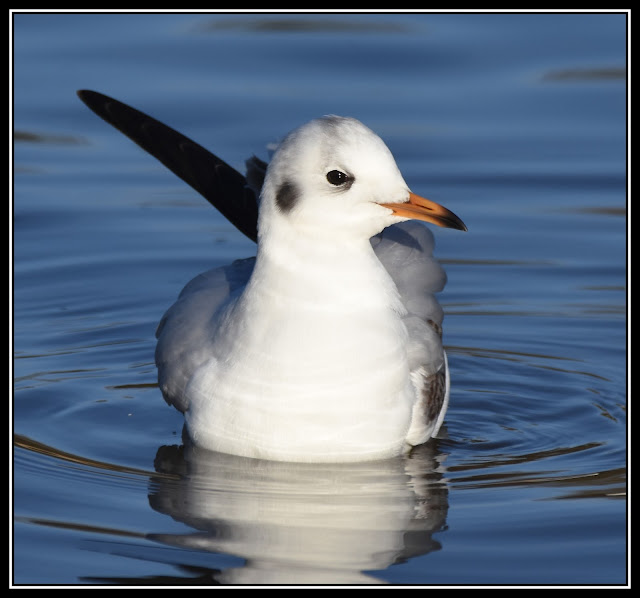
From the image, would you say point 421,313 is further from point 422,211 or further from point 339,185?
point 339,185

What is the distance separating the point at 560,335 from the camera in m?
9.15

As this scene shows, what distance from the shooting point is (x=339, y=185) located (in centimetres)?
660

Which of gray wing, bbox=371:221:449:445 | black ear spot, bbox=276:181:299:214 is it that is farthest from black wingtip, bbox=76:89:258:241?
black ear spot, bbox=276:181:299:214

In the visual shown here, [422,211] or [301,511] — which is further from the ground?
[422,211]

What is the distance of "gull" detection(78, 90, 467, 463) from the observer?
6.61m

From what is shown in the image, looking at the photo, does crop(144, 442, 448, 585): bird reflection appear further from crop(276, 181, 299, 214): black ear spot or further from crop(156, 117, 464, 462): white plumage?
crop(276, 181, 299, 214): black ear spot

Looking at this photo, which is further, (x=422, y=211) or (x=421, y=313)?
(x=421, y=313)

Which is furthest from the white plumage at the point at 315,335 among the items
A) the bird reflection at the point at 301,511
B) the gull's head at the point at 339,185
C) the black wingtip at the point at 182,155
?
the black wingtip at the point at 182,155

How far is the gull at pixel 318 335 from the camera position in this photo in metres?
6.61

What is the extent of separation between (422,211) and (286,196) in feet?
1.99

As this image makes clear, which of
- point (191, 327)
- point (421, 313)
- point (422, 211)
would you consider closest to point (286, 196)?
point (422, 211)

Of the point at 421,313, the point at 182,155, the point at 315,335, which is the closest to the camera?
the point at 315,335

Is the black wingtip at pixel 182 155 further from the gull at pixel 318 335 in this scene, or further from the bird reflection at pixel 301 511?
the bird reflection at pixel 301 511

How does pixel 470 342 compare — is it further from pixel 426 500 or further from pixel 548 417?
pixel 426 500
